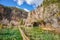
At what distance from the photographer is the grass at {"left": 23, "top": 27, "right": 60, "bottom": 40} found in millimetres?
7809

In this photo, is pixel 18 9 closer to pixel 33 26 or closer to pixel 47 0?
pixel 33 26

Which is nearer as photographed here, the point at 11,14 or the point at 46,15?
the point at 11,14

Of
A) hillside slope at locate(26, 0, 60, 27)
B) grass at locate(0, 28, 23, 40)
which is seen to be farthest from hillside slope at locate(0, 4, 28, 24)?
grass at locate(0, 28, 23, 40)

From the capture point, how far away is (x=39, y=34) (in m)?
8.35

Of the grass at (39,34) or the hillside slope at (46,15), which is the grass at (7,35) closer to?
the grass at (39,34)

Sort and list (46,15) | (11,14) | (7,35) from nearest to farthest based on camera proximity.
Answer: (7,35) → (11,14) → (46,15)

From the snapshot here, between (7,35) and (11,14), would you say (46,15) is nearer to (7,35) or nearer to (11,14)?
(11,14)

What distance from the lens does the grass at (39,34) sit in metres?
7.81

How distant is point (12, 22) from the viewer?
368 inches

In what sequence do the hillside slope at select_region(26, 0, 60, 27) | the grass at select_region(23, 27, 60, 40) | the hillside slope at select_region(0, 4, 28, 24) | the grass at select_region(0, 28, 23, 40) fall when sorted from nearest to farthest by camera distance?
1. the grass at select_region(0, 28, 23, 40)
2. the grass at select_region(23, 27, 60, 40)
3. the hillside slope at select_region(0, 4, 28, 24)
4. the hillside slope at select_region(26, 0, 60, 27)

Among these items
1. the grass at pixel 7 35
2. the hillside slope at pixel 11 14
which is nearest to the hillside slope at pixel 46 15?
the hillside slope at pixel 11 14

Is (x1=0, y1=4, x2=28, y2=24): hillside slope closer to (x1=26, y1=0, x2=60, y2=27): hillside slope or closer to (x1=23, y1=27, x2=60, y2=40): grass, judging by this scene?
(x1=26, y1=0, x2=60, y2=27): hillside slope

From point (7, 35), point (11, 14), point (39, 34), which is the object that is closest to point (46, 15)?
point (39, 34)

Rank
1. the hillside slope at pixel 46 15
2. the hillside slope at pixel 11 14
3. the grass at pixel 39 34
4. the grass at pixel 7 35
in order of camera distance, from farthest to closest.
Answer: the hillside slope at pixel 46 15
the hillside slope at pixel 11 14
the grass at pixel 39 34
the grass at pixel 7 35
